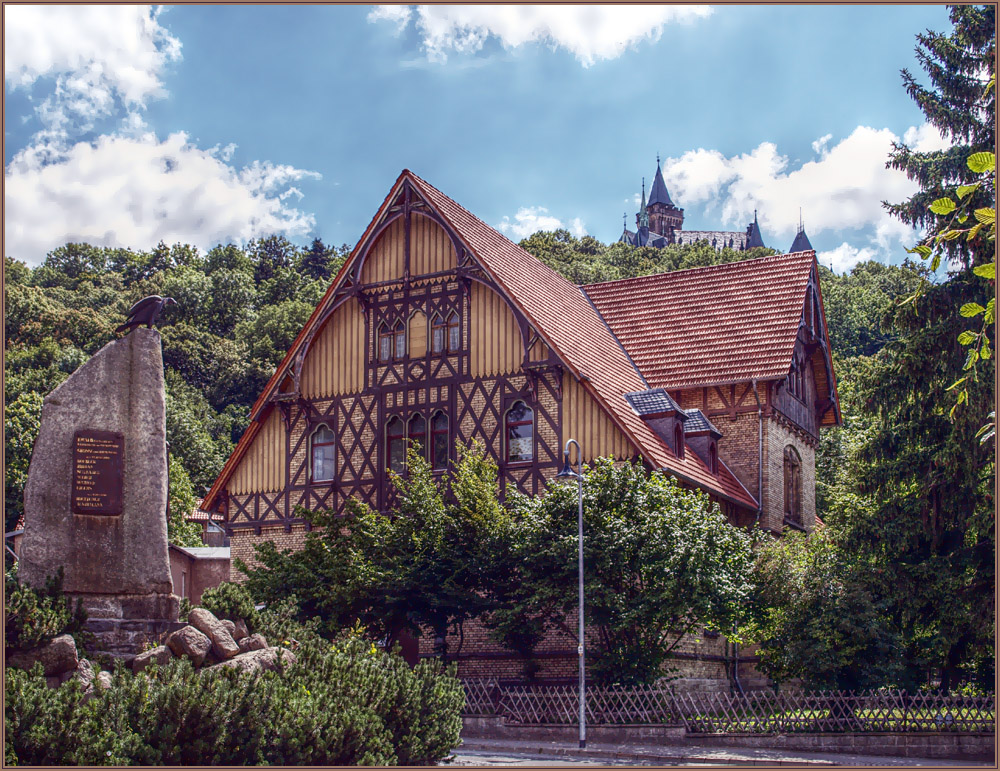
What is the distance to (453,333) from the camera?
107 feet

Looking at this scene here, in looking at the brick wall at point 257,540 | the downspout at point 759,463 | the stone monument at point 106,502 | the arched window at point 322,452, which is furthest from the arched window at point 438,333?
the stone monument at point 106,502

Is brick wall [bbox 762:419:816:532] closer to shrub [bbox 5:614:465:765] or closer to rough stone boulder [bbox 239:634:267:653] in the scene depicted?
shrub [bbox 5:614:465:765]

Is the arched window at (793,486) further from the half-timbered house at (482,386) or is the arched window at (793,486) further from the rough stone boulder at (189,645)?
the rough stone boulder at (189,645)

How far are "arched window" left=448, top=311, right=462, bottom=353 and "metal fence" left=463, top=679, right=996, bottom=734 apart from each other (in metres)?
10.3

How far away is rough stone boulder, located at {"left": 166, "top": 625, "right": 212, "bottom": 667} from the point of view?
14.3 metres

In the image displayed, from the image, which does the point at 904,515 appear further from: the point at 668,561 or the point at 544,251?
the point at 544,251

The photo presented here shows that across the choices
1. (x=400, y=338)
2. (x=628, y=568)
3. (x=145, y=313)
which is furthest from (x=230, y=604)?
(x=400, y=338)

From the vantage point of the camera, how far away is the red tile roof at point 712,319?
112 feet

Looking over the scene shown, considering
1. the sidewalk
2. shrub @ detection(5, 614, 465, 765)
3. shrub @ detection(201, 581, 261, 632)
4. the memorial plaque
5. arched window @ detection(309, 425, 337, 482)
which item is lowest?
the sidewalk

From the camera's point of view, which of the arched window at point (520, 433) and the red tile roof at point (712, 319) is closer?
the arched window at point (520, 433)

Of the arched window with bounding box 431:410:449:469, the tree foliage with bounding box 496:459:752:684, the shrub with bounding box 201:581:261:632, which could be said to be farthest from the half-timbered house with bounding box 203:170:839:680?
the shrub with bounding box 201:581:261:632

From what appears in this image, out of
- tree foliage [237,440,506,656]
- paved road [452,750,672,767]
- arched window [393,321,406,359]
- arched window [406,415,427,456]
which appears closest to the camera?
paved road [452,750,672,767]

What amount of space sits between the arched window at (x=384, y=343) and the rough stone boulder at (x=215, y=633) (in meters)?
18.5

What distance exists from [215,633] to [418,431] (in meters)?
17.7
